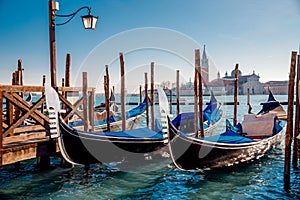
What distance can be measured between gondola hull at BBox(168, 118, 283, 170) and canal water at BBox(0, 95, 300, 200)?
0.18 m

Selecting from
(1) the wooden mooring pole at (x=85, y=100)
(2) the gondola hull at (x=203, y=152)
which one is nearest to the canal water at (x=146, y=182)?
(2) the gondola hull at (x=203, y=152)

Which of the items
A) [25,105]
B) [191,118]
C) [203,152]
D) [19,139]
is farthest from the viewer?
[191,118]

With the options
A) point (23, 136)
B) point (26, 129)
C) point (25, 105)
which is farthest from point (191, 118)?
point (25, 105)

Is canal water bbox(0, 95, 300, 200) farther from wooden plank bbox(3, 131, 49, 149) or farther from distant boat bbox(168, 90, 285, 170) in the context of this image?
wooden plank bbox(3, 131, 49, 149)

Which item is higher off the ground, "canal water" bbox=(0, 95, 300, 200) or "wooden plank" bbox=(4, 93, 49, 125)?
"wooden plank" bbox=(4, 93, 49, 125)

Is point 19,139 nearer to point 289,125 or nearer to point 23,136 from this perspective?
point 23,136

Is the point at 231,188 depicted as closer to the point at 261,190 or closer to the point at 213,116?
the point at 261,190

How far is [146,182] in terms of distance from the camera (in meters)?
4.11

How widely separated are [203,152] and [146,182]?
0.93m

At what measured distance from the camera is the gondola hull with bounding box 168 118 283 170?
3.84 meters

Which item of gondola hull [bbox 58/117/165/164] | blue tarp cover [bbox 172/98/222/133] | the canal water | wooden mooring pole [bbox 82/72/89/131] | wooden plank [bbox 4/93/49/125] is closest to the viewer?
wooden plank [bbox 4/93/49/125]

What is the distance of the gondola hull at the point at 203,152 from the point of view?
3.84 metres

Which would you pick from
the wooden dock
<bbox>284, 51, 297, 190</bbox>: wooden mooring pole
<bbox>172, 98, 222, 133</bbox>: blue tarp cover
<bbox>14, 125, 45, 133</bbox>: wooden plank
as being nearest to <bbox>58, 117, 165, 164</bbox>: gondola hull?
the wooden dock

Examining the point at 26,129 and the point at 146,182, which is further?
the point at 26,129
